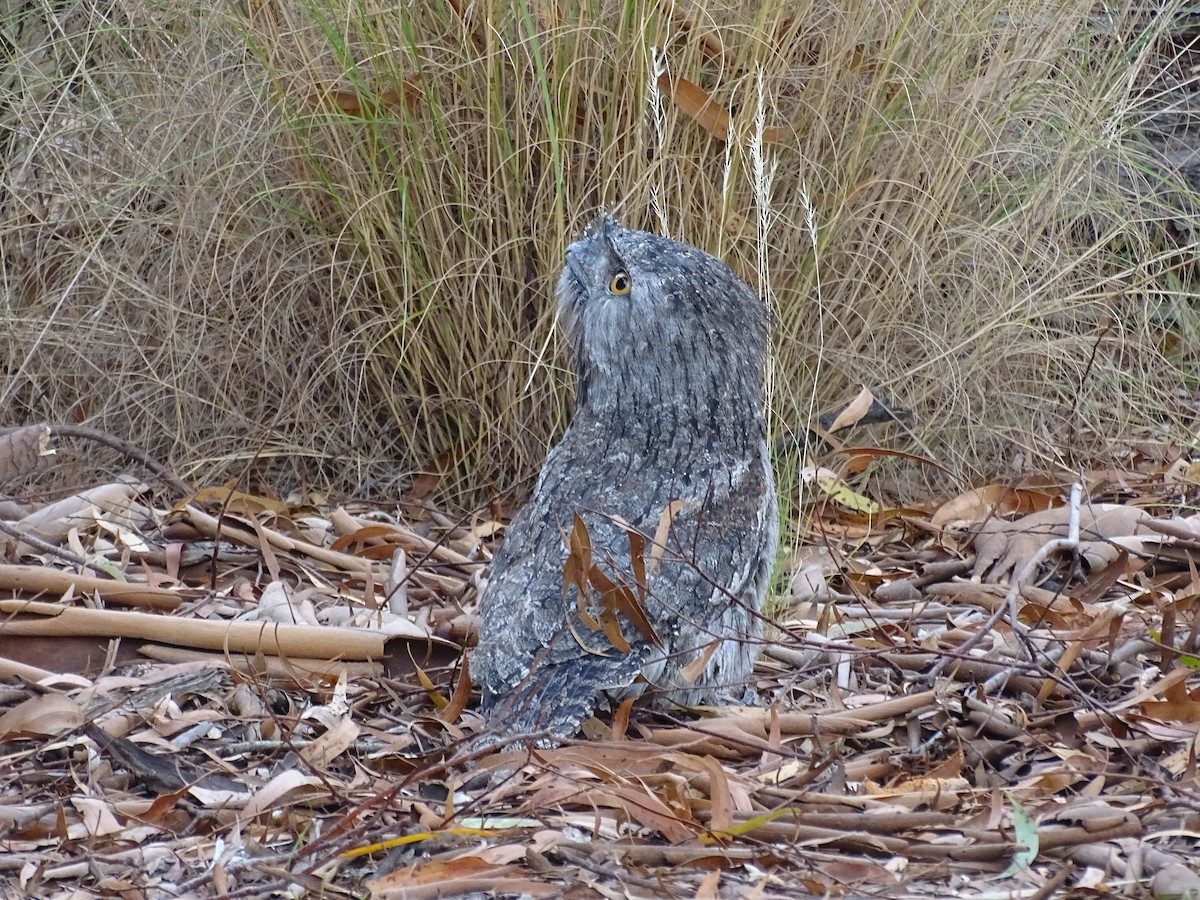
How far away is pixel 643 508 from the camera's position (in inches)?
105

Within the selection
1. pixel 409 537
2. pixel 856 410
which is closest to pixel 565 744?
pixel 856 410

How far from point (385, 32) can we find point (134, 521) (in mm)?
1474

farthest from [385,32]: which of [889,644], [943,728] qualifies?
[943,728]

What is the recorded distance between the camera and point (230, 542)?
11.5ft

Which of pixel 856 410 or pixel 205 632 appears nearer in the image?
pixel 205 632

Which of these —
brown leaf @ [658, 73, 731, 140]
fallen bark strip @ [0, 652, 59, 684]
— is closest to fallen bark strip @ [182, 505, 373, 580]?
fallen bark strip @ [0, 652, 59, 684]

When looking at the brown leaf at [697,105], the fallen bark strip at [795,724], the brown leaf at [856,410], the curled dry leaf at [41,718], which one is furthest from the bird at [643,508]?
the brown leaf at [697,105]

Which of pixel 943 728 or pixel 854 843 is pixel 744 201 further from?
pixel 854 843

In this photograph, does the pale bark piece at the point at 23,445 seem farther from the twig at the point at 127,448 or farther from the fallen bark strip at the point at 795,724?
the fallen bark strip at the point at 795,724

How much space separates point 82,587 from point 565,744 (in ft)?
4.30

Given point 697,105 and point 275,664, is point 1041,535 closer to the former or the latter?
point 697,105

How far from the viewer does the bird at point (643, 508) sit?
7.95 feet

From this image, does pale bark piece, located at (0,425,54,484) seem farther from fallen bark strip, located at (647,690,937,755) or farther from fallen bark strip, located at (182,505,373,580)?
fallen bark strip, located at (647,690,937,755)

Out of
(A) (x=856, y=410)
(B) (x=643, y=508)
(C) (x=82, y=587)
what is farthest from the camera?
(A) (x=856, y=410)
